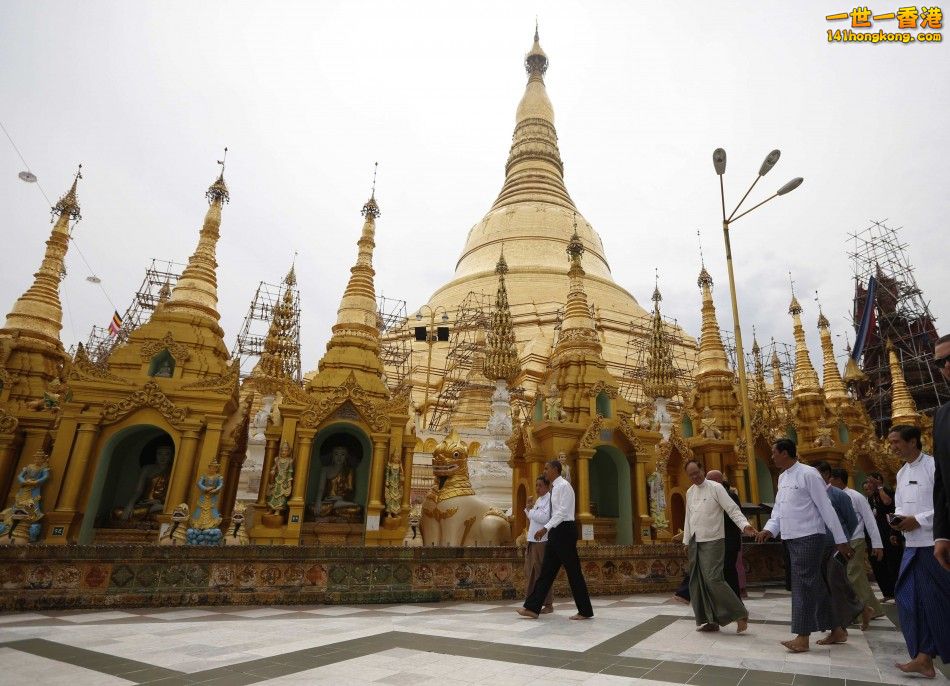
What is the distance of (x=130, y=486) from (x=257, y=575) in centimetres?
662

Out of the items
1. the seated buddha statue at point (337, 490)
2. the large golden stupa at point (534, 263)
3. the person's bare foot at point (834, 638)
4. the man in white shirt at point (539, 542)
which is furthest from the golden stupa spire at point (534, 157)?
the person's bare foot at point (834, 638)

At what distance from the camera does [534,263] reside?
3353cm

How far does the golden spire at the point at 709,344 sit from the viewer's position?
70.7ft

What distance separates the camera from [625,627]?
220 inches

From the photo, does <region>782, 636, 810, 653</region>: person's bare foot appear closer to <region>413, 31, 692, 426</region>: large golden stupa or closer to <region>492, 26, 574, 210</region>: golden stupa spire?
<region>413, 31, 692, 426</region>: large golden stupa

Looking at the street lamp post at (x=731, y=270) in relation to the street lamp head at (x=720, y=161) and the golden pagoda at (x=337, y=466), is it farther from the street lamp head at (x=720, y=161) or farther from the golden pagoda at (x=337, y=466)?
the golden pagoda at (x=337, y=466)

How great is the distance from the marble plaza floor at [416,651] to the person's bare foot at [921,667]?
0.24ft

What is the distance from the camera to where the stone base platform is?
6586 millimetres

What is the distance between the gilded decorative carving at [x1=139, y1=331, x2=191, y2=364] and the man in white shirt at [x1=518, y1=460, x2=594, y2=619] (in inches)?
371

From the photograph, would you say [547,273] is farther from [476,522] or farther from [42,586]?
[42,586]

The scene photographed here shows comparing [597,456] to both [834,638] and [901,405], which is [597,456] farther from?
[901,405]

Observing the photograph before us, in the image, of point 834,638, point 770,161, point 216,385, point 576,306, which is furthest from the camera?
point 576,306

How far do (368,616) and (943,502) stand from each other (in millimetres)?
5434

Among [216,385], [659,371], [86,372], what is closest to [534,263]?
[659,371]
